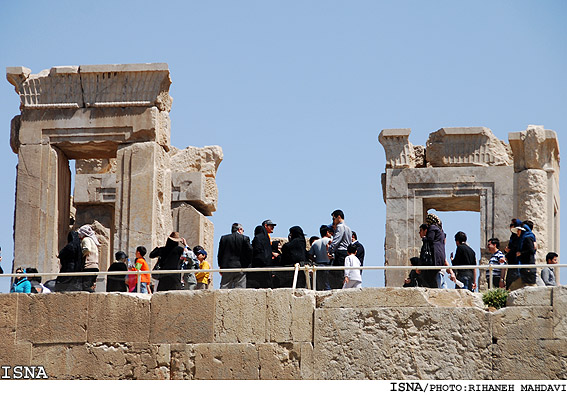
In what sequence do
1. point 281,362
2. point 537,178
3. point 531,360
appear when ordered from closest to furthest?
point 531,360
point 281,362
point 537,178

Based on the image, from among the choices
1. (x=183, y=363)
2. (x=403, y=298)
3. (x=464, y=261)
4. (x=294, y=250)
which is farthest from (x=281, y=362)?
(x=464, y=261)

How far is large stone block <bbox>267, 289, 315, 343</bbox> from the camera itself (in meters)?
12.6

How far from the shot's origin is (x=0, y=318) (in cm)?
1336

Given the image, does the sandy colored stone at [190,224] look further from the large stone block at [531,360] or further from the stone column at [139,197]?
the large stone block at [531,360]

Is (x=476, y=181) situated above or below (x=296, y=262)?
above

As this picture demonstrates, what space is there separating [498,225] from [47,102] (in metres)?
8.67

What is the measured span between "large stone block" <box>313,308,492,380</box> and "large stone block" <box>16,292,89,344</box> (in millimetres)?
2693

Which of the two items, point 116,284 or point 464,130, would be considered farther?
point 464,130

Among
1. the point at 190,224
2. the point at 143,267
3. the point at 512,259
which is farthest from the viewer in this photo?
the point at 190,224

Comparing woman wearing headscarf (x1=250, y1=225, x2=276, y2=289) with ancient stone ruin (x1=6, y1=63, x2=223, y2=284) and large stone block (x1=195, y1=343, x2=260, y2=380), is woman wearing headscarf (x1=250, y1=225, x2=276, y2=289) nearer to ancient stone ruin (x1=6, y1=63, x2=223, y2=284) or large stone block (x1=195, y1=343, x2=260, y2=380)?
large stone block (x1=195, y1=343, x2=260, y2=380)

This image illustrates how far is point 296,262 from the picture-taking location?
1374 centimetres

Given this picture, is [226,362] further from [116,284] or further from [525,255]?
[525,255]

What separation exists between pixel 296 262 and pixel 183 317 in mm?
1592
